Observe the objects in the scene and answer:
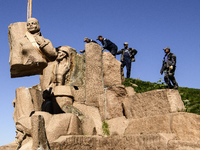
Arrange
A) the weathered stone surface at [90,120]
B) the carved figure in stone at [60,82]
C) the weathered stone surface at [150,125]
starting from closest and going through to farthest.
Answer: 1. the weathered stone surface at [150,125]
2. the weathered stone surface at [90,120]
3. the carved figure in stone at [60,82]

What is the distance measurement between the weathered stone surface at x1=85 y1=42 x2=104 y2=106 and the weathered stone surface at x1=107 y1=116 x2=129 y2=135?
81 cm

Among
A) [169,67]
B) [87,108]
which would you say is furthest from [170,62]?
[87,108]

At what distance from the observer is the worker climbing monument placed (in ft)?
19.4

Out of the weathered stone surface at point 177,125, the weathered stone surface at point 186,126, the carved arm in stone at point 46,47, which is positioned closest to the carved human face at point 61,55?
the carved arm in stone at point 46,47

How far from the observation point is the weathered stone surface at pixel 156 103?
21.2 ft

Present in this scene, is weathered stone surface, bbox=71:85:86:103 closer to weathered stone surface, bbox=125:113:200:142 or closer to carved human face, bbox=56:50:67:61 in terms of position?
carved human face, bbox=56:50:67:61

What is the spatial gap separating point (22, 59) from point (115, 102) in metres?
2.63

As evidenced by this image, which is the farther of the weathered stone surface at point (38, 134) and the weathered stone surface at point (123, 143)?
the weathered stone surface at point (123, 143)

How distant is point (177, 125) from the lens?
6016mm

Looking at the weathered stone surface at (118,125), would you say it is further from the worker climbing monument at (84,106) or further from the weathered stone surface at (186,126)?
the weathered stone surface at (186,126)

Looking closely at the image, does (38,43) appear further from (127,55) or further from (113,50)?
(127,55)

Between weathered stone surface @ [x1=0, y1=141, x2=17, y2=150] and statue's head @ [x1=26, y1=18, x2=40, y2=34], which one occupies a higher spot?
statue's head @ [x1=26, y1=18, x2=40, y2=34]

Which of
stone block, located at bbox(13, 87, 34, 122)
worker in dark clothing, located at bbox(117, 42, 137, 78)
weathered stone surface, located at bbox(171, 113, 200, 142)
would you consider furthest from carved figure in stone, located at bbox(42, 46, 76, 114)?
worker in dark clothing, located at bbox(117, 42, 137, 78)

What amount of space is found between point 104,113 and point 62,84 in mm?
1399
